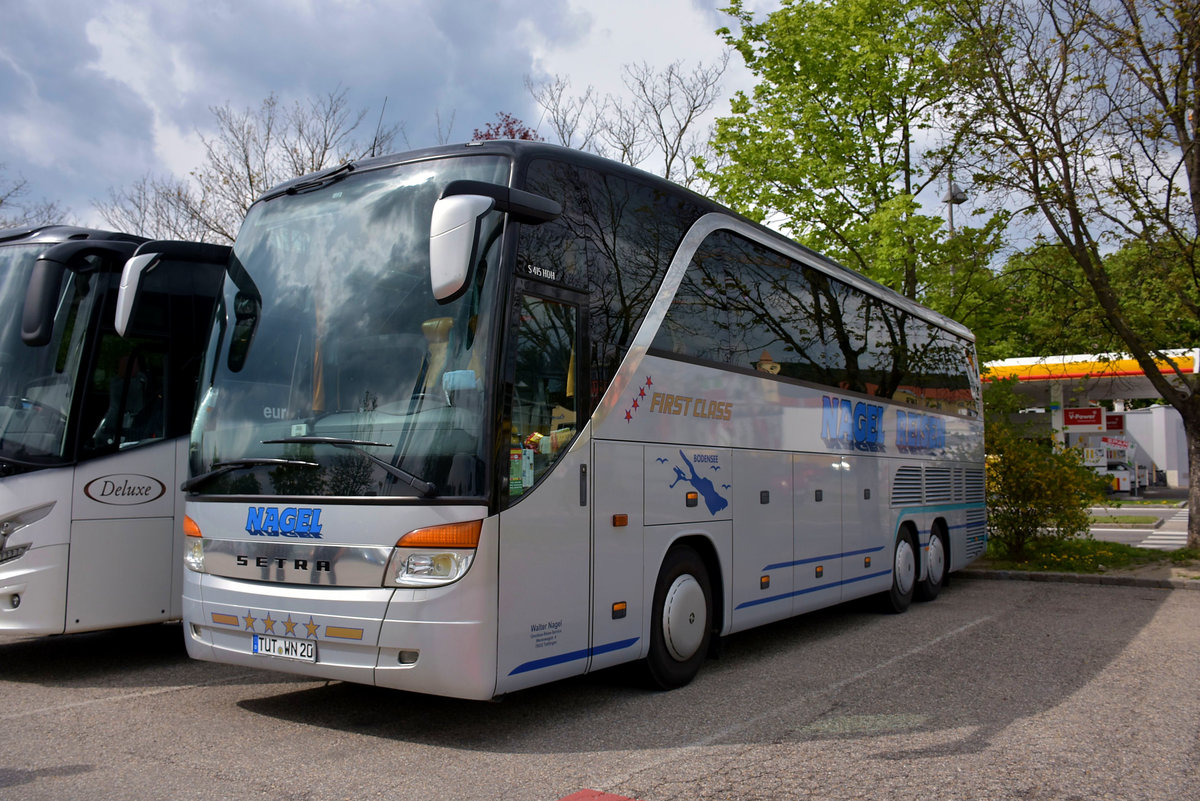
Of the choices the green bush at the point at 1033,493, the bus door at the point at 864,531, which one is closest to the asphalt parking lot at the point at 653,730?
the bus door at the point at 864,531

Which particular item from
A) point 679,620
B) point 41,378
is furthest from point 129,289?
point 679,620

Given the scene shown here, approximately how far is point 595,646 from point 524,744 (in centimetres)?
83

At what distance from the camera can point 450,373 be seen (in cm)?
556

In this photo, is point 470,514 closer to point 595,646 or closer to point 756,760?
point 595,646

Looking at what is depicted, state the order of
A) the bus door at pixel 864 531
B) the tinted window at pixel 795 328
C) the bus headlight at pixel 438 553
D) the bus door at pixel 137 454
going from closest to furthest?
the bus headlight at pixel 438 553
the bus door at pixel 137 454
the tinted window at pixel 795 328
the bus door at pixel 864 531

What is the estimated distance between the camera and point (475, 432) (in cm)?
546

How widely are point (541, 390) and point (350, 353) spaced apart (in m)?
1.18

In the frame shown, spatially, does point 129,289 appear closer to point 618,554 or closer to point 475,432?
point 475,432

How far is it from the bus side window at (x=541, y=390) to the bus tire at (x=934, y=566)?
27.8 feet

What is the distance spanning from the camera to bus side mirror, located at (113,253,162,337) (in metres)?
6.67

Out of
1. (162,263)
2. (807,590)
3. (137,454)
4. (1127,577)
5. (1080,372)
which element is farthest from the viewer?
(1080,372)

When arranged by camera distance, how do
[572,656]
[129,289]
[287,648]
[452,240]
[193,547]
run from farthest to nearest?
[129,289]
[193,547]
[572,656]
[287,648]
[452,240]

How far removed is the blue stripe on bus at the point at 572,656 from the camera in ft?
18.7

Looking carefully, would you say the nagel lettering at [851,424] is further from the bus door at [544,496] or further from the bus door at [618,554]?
the bus door at [544,496]
